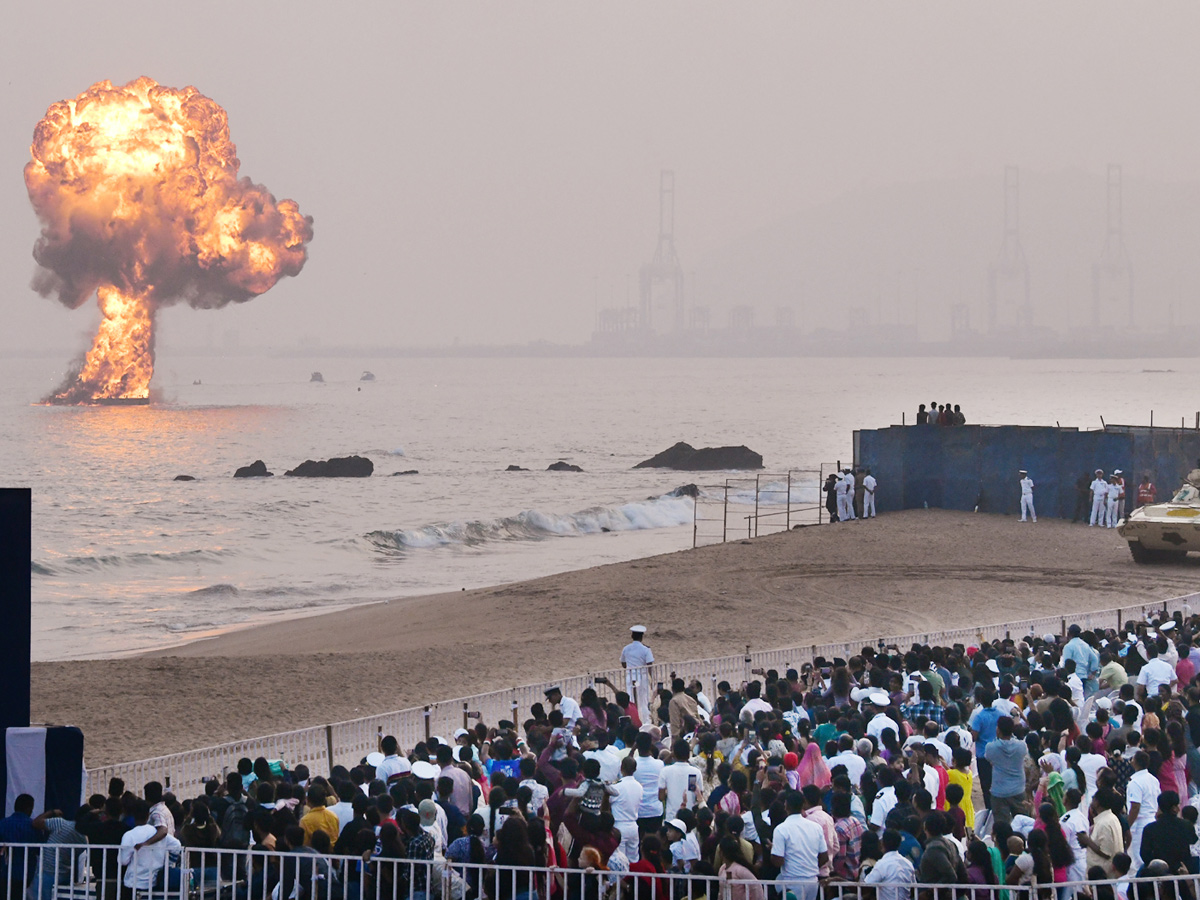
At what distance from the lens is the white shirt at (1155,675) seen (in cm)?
1296

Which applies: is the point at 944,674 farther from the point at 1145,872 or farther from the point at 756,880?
the point at 756,880

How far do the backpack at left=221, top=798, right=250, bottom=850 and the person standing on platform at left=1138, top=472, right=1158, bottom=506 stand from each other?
26931mm

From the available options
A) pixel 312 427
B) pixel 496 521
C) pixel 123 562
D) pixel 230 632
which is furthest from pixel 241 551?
pixel 312 427

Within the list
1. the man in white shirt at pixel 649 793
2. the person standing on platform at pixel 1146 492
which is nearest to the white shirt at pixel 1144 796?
the man in white shirt at pixel 649 793

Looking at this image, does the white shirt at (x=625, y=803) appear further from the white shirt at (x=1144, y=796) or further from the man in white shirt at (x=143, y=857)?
the white shirt at (x=1144, y=796)

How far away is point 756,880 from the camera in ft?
26.7

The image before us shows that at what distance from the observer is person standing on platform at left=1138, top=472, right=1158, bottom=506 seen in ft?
103

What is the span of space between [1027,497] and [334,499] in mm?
46144

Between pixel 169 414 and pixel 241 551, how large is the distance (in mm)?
118176

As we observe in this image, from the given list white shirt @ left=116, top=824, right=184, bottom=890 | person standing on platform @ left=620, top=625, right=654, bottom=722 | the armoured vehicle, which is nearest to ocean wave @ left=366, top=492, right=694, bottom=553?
the armoured vehicle

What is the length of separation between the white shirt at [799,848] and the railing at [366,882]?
0.10m

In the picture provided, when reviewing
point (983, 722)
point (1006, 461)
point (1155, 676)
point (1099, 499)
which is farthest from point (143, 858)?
point (1006, 461)

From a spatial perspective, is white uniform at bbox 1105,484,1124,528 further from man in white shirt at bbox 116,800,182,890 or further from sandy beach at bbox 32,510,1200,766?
man in white shirt at bbox 116,800,182,890

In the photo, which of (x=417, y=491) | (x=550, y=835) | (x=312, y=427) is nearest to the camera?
(x=550, y=835)
